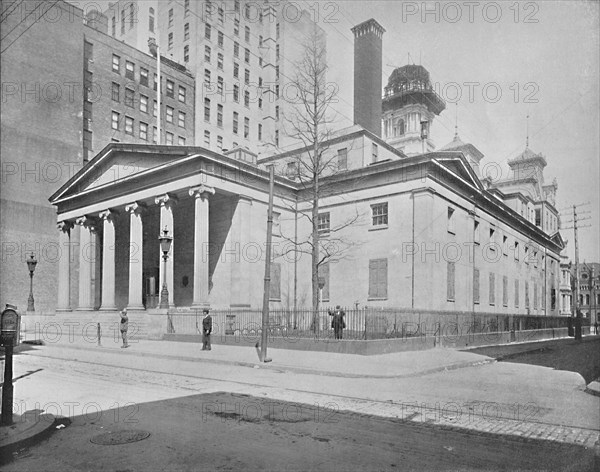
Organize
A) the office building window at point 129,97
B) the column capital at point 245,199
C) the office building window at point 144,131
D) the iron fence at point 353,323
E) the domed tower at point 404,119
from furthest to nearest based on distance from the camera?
the office building window at point 144,131
the office building window at point 129,97
the domed tower at point 404,119
the column capital at point 245,199
the iron fence at point 353,323

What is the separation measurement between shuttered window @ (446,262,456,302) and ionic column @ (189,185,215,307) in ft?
48.7

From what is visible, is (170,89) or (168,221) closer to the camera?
(168,221)

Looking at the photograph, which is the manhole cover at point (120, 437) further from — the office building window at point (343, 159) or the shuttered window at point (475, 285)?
the shuttered window at point (475, 285)

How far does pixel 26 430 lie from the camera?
692 centimetres

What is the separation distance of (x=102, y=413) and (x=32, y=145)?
39741mm

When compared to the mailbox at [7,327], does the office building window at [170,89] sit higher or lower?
higher

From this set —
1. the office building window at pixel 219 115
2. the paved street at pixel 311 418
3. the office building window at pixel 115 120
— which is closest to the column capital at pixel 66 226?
the office building window at pixel 115 120

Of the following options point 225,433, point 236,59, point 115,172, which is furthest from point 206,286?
point 236,59

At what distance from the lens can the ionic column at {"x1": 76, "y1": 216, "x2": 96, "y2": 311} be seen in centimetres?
3638

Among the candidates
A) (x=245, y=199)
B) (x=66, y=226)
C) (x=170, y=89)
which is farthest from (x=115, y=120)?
(x=245, y=199)

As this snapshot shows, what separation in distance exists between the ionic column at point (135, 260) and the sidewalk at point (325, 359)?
810cm

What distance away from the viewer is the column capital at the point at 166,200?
30.6 meters

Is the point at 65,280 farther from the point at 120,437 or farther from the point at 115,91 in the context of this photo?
the point at 120,437

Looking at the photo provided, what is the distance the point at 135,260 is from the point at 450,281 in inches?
785
